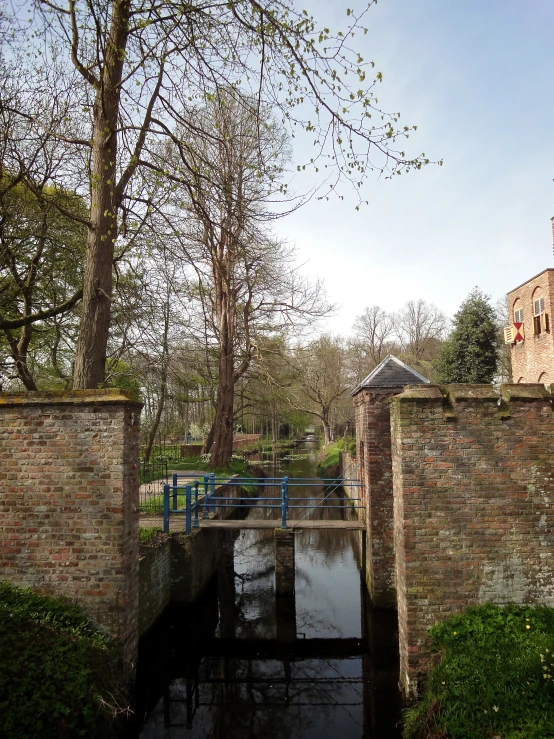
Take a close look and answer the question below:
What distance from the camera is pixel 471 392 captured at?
543 centimetres

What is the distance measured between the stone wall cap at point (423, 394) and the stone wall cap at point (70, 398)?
3.10 m

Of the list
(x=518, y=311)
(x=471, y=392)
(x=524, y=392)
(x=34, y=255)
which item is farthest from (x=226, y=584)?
(x=518, y=311)

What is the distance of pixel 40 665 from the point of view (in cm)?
459

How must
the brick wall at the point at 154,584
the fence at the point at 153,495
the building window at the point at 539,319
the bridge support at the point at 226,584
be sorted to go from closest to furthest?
the brick wall at the point at 154,584 → the bridge support at the point at 226,584 → the fence at the point at 153,495 → the building window at the point at 539,319

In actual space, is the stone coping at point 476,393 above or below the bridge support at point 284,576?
above

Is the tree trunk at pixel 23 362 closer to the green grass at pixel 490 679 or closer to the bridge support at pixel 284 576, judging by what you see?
→ the bridge support at pixel 284 576

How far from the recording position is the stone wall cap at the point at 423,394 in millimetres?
5375

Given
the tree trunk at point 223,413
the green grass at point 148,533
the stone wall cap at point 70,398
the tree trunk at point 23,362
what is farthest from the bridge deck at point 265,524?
the tree trunk at point 223,413

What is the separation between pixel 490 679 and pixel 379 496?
14.9 ft

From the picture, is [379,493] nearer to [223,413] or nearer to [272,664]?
[272,664]

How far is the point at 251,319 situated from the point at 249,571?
10.9m

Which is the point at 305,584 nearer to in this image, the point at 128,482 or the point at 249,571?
the point at 249,571

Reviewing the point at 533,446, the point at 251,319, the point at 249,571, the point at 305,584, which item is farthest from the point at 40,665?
the point at 251,319

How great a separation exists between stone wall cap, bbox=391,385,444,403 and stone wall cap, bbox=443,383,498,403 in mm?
141
